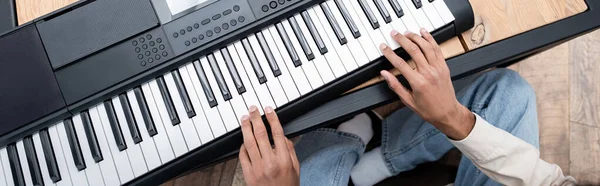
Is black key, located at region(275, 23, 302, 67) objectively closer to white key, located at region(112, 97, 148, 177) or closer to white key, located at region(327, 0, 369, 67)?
white key, located at region(327, 0, 369, 67)

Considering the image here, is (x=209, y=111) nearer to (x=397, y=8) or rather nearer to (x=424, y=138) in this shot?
(x=397, y=8)

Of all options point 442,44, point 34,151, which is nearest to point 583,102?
point 442,44

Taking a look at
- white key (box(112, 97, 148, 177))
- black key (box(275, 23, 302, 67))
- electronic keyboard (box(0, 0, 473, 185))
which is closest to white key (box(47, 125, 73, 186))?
electronic keyboard (box(0, 0, 473, 185))

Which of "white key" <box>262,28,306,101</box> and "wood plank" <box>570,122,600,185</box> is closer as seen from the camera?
"white key" <box>262,28,306,101</box>

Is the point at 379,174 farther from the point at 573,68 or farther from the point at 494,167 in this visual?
the point at 573,68

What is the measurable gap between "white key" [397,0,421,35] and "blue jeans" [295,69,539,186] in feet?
1.05

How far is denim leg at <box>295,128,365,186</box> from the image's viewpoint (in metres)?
1.04

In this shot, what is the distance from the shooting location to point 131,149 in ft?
2.72

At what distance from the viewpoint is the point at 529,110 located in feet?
3.43

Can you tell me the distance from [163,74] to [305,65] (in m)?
0.26

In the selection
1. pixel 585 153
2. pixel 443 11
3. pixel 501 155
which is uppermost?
pixel 443 11

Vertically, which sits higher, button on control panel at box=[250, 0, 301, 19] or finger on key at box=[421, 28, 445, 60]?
button on control panel at box=[250, 0, 301, 19]

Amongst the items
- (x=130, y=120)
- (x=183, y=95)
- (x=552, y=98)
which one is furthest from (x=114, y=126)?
(x=552, y=98)

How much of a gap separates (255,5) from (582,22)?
1.93 ft
